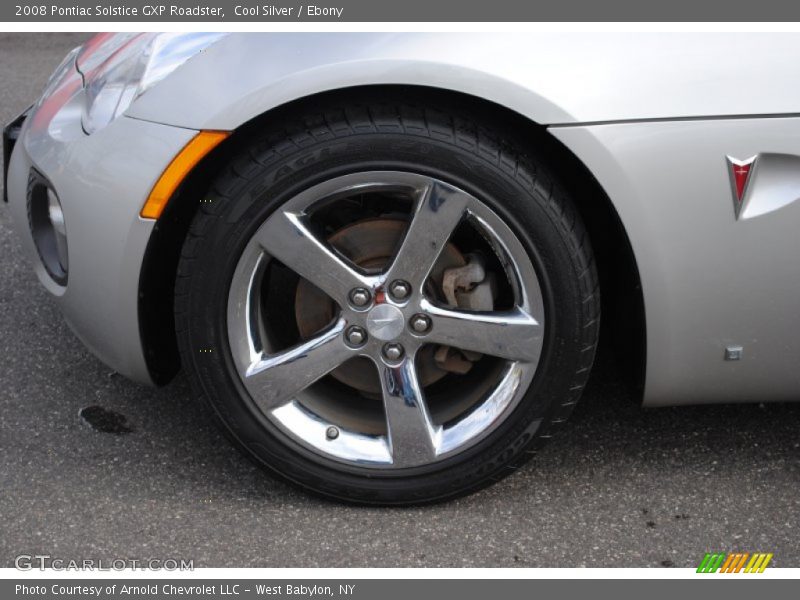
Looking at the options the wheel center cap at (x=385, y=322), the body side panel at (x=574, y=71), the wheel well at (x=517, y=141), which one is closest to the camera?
the body side panel at (x=574, y=71)

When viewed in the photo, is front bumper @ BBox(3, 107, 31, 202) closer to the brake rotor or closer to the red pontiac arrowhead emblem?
the brake rotor

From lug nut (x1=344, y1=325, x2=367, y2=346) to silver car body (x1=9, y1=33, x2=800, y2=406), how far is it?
458 millimetres

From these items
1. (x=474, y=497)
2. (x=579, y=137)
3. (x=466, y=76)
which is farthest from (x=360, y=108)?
(x=474, y=497)

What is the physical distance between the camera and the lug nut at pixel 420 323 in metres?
2.12

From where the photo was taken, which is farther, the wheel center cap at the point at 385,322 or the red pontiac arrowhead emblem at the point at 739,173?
the wheel center cap at the point at 385,322

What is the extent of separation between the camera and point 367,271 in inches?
83.8

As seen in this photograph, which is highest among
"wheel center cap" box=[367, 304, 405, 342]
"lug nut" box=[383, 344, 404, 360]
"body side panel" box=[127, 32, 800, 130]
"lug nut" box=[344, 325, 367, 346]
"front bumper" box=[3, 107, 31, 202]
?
"body side panel" box=[127, 32, 800, 130]

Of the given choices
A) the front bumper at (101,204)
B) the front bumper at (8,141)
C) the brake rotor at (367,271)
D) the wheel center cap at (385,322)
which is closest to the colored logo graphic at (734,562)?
the brake rotor at (367,271)

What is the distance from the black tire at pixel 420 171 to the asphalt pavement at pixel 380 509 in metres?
0.13

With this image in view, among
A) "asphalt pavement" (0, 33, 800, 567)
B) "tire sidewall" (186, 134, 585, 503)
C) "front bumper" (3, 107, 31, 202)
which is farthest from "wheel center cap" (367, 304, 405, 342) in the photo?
"front bumper" (3, 107, 31, 202)

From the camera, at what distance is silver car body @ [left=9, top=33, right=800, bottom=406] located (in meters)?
1.89

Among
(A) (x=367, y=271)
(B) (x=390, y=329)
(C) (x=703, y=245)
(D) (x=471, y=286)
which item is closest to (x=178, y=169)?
(A) (x=367, y=271)

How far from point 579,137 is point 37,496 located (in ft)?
4.76

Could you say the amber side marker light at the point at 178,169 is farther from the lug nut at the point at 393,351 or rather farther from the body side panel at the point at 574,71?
the lug nut at the point at 393,351
